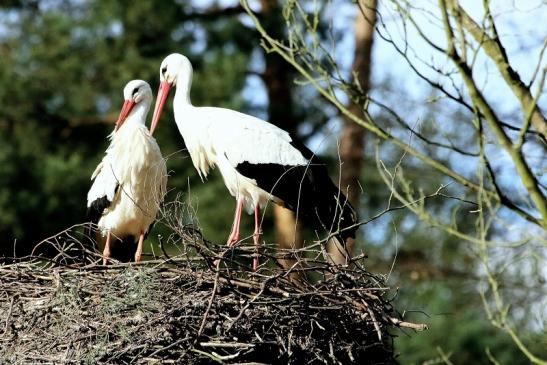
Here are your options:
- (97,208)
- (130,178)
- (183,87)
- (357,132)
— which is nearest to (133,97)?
(183,87)

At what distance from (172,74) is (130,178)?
2.54ft

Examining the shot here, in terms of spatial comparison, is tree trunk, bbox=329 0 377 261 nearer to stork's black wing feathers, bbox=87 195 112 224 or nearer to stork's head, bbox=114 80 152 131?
stork's head, bbox=114 80 152 131

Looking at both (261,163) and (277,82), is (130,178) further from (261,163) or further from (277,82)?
(277,82)

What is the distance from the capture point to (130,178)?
23.6ft

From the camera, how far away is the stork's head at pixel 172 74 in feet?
24.0

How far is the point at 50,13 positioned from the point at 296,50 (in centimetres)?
977

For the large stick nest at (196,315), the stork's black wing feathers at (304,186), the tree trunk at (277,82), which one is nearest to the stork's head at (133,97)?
the stork's black wing feathers at (304,186)

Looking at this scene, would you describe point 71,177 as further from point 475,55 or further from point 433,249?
point 475,55

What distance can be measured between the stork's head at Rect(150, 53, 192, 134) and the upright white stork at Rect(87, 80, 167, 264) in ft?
0.33

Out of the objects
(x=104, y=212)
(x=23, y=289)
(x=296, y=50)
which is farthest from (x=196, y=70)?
(x=296, y=50)

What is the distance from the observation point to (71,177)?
1212cm

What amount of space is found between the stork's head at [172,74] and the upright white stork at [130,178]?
0.33 ft

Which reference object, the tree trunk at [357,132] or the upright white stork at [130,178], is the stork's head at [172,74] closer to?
the upright white stork at [130,178]

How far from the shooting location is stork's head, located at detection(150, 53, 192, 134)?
731cm
